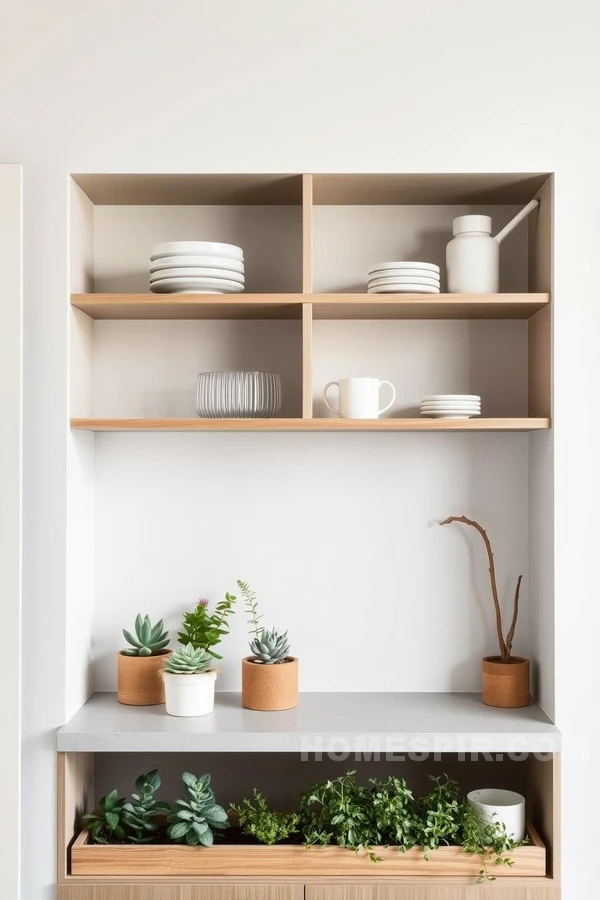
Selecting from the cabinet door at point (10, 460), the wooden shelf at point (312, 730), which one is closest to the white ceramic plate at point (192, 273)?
the cabinet door at point (10, 460)

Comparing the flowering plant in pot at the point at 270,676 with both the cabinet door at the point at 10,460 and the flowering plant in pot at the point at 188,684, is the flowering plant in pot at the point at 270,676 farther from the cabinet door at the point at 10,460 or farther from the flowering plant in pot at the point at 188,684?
the cabinet door at the point at 10,460

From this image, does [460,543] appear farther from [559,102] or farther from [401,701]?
[559,102]

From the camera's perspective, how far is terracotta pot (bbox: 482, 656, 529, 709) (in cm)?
205

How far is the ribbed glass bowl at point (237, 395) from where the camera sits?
199 cm

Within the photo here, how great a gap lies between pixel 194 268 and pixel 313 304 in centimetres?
29

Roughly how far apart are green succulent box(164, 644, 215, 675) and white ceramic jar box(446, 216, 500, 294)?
3.48ft

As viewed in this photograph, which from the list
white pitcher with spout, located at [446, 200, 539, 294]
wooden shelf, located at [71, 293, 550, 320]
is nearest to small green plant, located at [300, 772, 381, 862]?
wooden shelf, located at [71, 293, 550, 320]

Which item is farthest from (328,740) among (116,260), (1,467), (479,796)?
(116,260)

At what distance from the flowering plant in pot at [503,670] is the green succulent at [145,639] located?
784 millimetres

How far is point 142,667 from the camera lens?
206 cm

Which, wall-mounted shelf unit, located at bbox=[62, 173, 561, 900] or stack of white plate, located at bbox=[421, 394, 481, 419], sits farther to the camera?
wall-mounted shelf unit, located at bbox=[62, 173, 561, 900]

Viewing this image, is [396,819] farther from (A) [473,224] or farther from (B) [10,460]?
(A) [473,224]

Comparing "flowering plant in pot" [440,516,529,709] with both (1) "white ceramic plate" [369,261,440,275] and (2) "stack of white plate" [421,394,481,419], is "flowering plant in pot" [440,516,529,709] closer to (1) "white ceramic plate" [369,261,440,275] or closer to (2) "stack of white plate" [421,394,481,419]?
(2) "stack of white plate" [421,394,481,419]

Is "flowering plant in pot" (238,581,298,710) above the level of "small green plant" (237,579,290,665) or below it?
below
